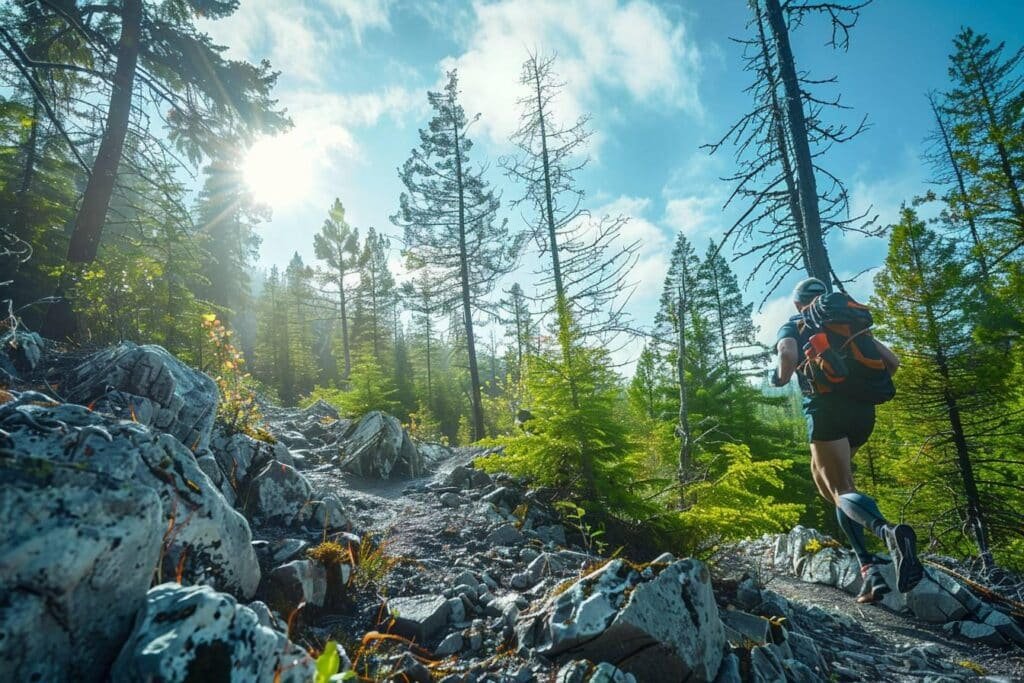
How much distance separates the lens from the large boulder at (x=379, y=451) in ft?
27.2

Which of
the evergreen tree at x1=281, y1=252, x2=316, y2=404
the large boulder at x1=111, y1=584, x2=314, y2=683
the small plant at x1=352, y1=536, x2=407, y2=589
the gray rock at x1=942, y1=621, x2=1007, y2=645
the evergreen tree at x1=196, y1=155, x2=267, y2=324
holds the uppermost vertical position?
the evergreen tree at x1=196, y1=155, x2=267, y2=324

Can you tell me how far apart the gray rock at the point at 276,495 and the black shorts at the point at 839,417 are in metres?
5.17

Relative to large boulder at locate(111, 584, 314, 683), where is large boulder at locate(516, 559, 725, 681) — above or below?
below

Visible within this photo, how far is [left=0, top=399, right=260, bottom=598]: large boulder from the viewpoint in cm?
226

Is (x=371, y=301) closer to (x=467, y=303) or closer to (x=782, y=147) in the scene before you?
(x=467, y=303)

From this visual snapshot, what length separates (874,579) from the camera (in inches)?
133

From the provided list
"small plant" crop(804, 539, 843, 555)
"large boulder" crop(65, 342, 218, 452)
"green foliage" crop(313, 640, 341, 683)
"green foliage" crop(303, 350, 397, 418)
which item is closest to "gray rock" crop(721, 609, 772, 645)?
"green foliage" crop(313, 640, 341, 683)

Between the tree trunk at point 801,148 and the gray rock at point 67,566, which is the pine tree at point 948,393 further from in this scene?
the gray rock at point 67,566

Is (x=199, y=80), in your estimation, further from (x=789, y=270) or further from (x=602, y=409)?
(x=789, y=270)

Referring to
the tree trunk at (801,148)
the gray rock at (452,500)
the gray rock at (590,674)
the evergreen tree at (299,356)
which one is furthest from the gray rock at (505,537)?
the evergreen tree at (299,356)

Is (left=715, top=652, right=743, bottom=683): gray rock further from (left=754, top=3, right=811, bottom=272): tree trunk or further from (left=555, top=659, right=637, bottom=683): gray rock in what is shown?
(left=754, top=3, right=811, bottom=272): tree trunk

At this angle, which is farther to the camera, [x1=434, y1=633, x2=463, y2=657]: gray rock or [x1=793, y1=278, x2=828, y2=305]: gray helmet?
[x1=793, y1=278, x2=828, y2=305]: gray helmet

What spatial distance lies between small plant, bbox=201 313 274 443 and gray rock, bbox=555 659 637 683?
207 inches

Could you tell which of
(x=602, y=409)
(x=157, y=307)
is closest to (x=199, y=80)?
(x=157, y=307)
